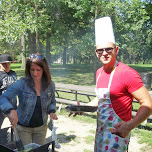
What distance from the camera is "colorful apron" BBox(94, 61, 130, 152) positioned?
1903 mm

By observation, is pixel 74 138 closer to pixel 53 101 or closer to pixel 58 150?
pixel 58 150

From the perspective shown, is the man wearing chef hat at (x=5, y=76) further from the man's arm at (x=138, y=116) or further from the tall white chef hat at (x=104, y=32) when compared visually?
the man's arm at (x=138, y=116)

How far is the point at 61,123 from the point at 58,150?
67.4 inches

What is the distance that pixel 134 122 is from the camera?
1625 mm

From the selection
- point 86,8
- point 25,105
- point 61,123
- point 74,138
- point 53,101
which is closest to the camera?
point 25,105

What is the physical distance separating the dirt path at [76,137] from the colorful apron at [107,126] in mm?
2206

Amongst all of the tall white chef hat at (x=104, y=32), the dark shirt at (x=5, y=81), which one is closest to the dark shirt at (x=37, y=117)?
the tall white chef hat at (x=104, y=32)

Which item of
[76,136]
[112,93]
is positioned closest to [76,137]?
[76,136]

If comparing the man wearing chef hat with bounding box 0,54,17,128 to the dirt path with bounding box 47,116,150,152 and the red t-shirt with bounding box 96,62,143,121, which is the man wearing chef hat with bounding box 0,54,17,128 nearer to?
the dirt path with bounding box 47,116,150,152

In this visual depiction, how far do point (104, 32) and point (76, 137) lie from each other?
327 centimetres

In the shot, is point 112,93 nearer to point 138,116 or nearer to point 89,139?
point 138,116

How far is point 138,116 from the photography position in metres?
1.64

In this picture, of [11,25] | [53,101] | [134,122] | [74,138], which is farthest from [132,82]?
[11,25]

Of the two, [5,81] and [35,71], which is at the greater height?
[35,71]
